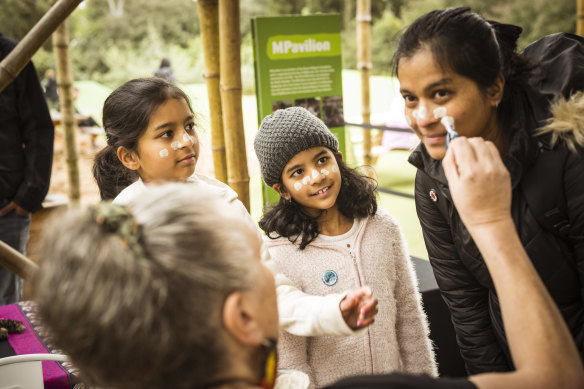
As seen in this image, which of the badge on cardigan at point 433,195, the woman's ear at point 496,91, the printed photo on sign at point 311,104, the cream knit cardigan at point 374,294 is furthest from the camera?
the printed photo on sign at point 311,104

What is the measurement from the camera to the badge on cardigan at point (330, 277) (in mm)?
1844

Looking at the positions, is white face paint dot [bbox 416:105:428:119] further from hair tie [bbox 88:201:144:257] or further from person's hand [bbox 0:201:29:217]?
person's hand [bbox 0:201:29:217]

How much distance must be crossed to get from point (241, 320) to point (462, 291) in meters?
0.97

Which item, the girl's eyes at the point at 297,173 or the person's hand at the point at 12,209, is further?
the person's hand at the point at 12,209

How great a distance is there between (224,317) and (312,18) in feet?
10.3

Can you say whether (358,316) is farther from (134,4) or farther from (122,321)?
(134,4)

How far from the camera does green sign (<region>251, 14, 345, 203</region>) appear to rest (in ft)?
11.3

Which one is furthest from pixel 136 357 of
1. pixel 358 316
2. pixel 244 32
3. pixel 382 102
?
pixel 244 32

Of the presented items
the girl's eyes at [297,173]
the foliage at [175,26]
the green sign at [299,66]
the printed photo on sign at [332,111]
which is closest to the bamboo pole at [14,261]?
the girl's eyes at [297,173]

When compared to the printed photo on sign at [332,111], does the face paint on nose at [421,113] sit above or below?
above

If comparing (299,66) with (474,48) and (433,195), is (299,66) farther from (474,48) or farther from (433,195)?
(474,48)

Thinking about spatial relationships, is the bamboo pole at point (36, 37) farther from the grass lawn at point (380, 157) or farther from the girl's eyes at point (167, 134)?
the grass lawn at point (380, 157)

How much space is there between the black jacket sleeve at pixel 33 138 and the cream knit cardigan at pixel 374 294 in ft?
6.11

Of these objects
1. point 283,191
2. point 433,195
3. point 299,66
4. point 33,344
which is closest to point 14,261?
point 33,344
